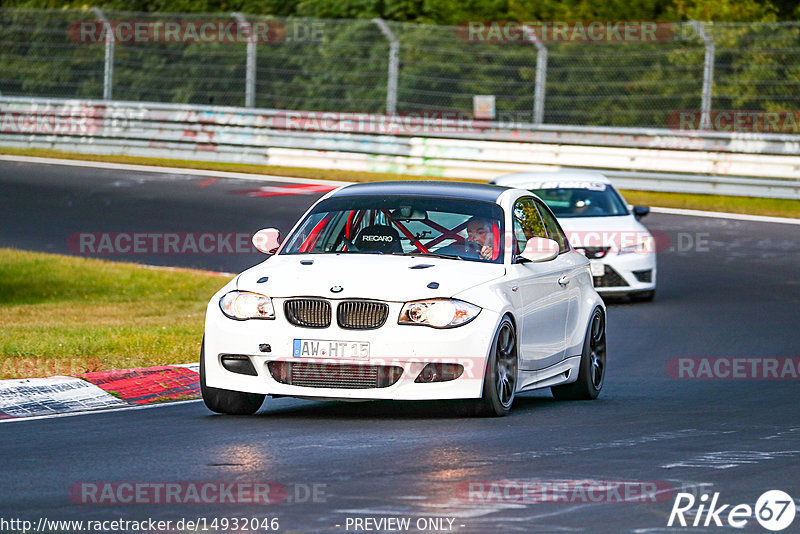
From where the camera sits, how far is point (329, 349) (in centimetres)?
917

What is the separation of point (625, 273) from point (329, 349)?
9327 mm

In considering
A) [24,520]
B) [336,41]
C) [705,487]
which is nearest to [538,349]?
[705,487]

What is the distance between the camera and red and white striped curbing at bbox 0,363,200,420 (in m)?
10.0

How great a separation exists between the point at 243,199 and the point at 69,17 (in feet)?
26.7

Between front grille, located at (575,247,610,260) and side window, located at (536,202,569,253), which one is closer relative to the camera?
side window, located at (536,202,569,253)

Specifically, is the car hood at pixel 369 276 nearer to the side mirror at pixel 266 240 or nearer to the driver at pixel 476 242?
the driver at pixel 476 242

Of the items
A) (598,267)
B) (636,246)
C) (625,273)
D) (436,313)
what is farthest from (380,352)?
(636,246)

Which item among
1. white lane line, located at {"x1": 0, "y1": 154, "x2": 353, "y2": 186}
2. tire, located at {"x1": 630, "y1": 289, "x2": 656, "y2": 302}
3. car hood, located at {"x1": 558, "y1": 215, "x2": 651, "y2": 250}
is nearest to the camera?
car hood, located at {"x1": 558, "y1": 215, "x2": 651, "y2": 250}

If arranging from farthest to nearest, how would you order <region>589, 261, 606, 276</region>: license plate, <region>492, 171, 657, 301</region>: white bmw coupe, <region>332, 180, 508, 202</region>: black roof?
1. <region>492, 171, 657, 301</region>: white bmw coupe
2. <region>589, 261, 606, 276</region>: license plate
3. <region>332, 180, 508, 202</region>: black roof

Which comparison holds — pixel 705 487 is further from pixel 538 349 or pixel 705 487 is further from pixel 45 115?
pixel 45 115

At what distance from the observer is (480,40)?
2978 centimetres

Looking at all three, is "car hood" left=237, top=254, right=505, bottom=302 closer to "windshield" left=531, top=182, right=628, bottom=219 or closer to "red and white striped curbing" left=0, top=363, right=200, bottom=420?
"red and white striped curbing" left=0, top=363, right=200, bottom=420

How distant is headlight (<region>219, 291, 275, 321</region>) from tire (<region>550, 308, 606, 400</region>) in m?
2.81

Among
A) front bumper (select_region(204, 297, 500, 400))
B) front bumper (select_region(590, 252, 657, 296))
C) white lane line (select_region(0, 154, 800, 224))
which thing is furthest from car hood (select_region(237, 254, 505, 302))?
white lane line (select_region(0, 154, 800, 224))
